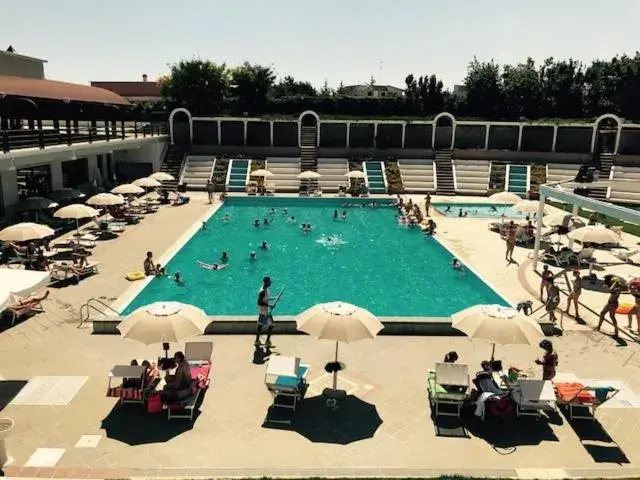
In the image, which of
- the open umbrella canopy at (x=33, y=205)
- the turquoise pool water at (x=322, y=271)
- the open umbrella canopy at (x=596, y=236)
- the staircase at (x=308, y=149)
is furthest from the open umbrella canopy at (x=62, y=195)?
the open umbrella canopy at (x=596, y=236)

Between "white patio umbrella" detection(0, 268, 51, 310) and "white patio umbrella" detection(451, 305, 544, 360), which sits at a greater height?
"white patio umbrella" detection(0, 268, 51, 310)

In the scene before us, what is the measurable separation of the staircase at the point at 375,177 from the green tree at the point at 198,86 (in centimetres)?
2310

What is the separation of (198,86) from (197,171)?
19.9m

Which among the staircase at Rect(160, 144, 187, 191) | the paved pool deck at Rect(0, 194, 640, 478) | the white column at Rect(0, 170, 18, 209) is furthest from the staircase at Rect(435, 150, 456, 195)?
the white column at Rect(0, 170, 18, 209)

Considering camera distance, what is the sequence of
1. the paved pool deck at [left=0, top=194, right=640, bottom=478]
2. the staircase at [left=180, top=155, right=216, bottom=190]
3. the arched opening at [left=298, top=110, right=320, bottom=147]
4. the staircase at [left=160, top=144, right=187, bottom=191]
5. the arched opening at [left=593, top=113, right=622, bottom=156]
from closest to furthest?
the paved pool deck at [left=0, top=194, right=640, bottom=478]
the staircase at [left=180, top=155, right=216, bottom=190]
the staircase at [left=160, top=144, right=187, bottom=191]
the arched opening at [left=593, top=113, right=622, bottom=156]
the arched opening at [left=298, top=110, right=320, bottom=147]

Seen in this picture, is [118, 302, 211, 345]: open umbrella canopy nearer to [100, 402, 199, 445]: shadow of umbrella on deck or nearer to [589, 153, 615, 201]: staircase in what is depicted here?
[100, 402, 199, 445]: shadow of umbrella on deck

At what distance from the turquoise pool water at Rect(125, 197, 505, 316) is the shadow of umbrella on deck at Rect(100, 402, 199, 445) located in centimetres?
601

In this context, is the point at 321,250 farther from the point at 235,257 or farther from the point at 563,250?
the point at 563,250

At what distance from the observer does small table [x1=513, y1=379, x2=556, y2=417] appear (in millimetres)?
8430

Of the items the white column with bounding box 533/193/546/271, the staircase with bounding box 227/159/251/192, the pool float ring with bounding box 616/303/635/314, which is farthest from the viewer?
the staircase with bounding box 227/159/251/192

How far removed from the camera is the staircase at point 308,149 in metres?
39.0

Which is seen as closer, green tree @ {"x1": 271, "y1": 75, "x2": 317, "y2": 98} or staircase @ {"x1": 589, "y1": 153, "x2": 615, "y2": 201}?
staircase @ {"x1": 589, "y1": 153, "x2": 615, "y2": 201}

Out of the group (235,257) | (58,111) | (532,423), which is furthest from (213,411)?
(58,111)

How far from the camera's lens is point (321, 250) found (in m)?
22.5
